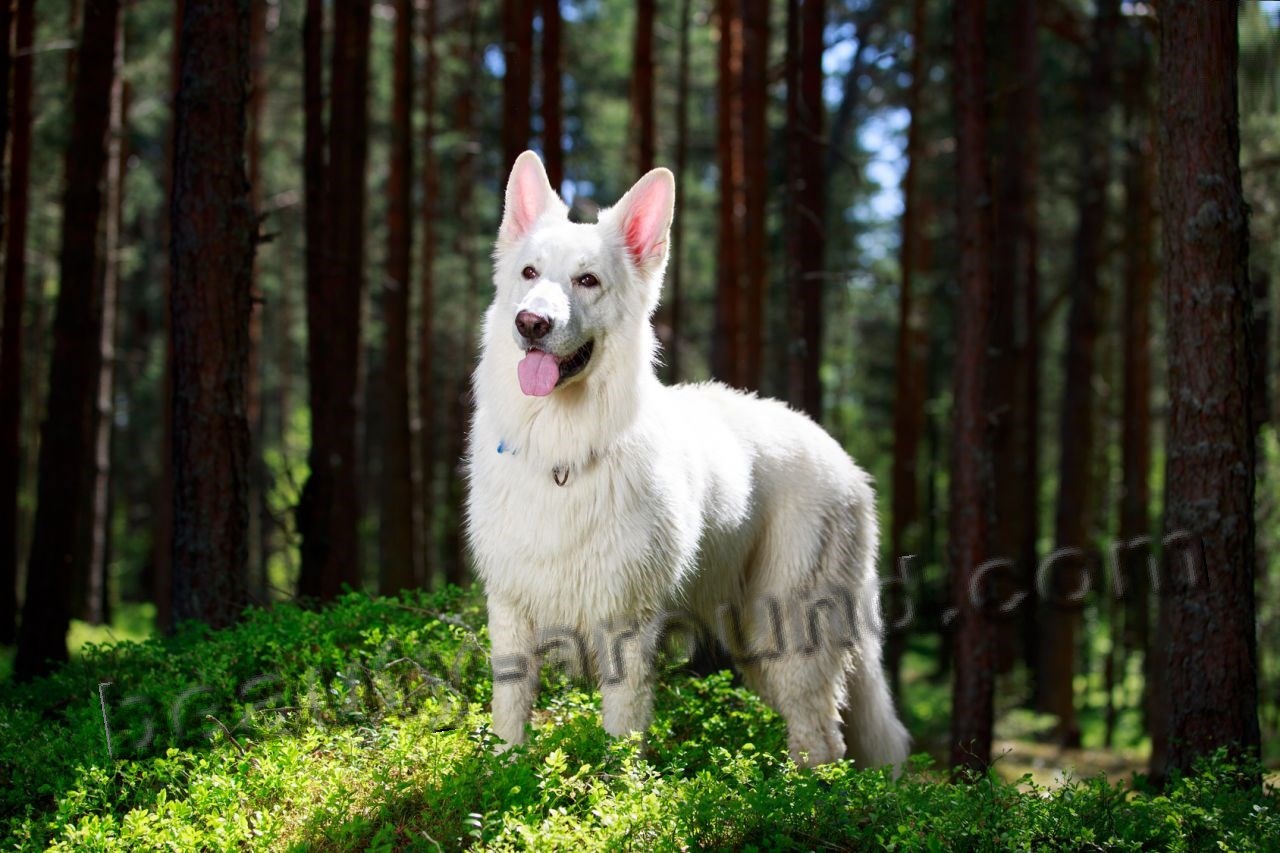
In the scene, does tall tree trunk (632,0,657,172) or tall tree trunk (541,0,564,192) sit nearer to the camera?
tall tree trunk (541,0,564,192)

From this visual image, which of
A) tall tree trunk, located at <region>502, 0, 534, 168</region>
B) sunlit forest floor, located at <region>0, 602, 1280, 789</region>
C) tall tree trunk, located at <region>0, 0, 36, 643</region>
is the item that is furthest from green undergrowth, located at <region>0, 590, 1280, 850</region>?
tall tree trunk, located at <region>0, 0, 36, 643</region>

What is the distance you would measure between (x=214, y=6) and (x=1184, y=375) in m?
6.34

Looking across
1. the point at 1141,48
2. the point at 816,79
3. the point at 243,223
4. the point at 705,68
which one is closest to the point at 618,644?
the point at 243,223

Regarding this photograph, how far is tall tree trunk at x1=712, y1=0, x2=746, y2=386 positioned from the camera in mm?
15383

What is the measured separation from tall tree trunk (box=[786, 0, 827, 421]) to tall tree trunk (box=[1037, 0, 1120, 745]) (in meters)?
7.23

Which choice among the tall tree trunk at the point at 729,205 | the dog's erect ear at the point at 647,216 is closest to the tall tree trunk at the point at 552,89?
the tall tree trunk at the point at 729,205

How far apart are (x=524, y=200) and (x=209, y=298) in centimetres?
298

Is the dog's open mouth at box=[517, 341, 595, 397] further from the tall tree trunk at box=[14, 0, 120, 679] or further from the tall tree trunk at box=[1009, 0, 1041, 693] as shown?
the tall tree trunk at box=[1009, 0, 1041, 693]

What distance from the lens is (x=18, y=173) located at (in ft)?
42.3

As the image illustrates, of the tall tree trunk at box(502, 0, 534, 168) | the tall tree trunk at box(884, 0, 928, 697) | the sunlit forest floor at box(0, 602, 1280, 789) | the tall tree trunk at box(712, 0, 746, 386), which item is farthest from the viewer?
Answer: the tall tree trunk at box(884, 0, 928, 697)

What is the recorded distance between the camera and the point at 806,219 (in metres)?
11.1

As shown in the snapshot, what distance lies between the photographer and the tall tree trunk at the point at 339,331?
34.1 feet

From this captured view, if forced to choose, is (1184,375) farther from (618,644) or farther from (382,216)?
(382,216)

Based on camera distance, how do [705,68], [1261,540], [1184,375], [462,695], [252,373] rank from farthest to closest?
[705,68] → [252,373] → [1261,540] → [1184,375] → [462,695]
